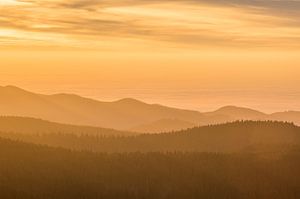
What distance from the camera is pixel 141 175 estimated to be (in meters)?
129

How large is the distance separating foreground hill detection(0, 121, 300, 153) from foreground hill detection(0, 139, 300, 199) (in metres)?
20.4

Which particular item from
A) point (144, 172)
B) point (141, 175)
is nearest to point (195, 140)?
point (144, 172)

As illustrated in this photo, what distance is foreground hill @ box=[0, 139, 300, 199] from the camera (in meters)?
113

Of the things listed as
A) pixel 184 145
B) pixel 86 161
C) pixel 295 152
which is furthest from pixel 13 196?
pixel 184 145

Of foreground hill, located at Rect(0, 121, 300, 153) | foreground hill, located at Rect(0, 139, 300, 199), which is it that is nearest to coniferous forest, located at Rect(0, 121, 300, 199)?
foreground hill, located at Rect(0, 139, 300, 199)

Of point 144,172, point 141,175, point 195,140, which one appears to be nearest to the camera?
point 141,175

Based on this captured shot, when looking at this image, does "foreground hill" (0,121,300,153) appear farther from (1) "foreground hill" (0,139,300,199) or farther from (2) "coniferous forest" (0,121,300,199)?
(1) "foreground hill" (0,139,300,199)

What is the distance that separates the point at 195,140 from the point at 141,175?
64466 mm

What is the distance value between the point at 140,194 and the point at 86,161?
55.4 ft

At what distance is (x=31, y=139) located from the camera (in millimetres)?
175125

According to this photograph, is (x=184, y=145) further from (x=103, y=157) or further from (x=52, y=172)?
(x=52, y=172)

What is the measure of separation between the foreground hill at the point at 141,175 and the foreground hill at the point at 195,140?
67.1ft

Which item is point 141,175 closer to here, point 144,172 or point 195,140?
point 144,172

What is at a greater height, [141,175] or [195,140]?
[141,175]
